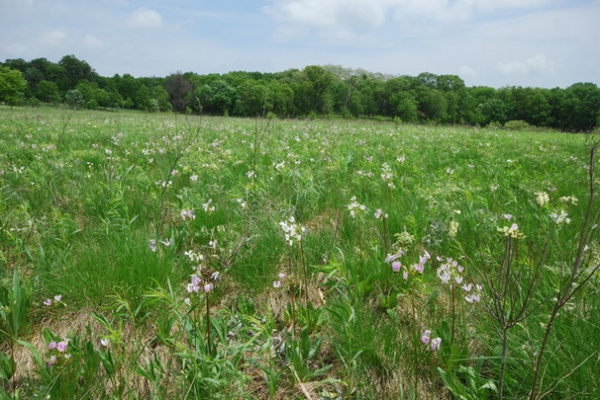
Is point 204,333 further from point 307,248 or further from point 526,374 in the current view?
point 526,374

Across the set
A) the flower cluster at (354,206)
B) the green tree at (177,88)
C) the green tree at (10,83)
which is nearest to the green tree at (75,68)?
the green tree at (10,83)

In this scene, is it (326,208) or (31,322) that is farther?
(326,208)

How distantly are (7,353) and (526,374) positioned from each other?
2.53 meters

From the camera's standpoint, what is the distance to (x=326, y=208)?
401cm

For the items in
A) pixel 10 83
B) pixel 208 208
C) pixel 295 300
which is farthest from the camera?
pixel 10 83

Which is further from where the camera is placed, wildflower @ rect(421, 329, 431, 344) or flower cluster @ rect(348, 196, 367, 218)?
flower cluster @ rect(348, 196, 367, 218)

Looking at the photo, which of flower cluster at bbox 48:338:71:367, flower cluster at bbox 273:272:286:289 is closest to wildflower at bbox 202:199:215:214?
flower cluster at bbox 273:272:286:289

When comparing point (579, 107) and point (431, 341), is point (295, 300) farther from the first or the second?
point (579, 107)

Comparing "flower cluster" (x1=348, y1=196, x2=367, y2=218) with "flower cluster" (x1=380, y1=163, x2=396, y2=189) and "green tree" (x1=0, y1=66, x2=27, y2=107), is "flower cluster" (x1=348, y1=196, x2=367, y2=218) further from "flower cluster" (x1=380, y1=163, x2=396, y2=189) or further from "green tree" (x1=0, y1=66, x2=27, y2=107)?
"green tree" (x1=0, y1=66, x2=27, y2=107)

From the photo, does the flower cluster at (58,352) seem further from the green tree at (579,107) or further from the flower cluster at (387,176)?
the green tree at (579,107)

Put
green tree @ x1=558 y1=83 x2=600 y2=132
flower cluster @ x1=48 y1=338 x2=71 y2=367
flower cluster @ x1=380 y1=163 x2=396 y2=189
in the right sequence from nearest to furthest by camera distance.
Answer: flower cluster @ x1=48 y1=338 x2=71 y2=367 < flower cluster @ x1=380 y1=163 x2=396 y2=189 < green tree @ x1=558 y1=83 x2=600 y2=132

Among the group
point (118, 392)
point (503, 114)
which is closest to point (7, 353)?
point (118, 392)

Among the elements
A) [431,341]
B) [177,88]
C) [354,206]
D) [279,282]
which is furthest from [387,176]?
[177,88]

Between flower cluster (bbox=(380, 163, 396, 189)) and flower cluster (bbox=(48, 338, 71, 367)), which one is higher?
flower cluster (bbox=(380, 163, 396, 189))
